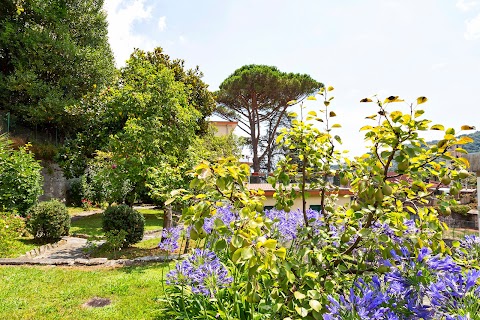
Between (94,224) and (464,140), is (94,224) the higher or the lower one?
the lower one

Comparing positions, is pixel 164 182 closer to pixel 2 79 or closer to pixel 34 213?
pixel 34 213

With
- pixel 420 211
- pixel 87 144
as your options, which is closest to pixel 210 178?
pixel 420 211

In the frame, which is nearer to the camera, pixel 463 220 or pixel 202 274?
pixel 202 274

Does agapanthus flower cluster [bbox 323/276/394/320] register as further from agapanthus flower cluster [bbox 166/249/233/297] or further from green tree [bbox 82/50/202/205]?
green tree [bbox 82/50/202/205]

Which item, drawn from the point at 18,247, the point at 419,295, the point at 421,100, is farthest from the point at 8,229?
the point at 421,100

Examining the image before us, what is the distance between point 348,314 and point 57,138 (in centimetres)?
2309

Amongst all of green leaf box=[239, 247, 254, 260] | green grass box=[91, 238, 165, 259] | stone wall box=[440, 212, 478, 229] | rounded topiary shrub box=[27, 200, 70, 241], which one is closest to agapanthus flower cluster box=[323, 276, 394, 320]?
green leaf box=[239, 247, 254, 260]

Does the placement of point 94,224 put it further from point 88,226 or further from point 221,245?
point 221,245

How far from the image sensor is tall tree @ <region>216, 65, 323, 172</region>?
26.5 m

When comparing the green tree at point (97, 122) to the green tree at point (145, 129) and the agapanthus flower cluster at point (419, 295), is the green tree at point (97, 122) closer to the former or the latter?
the green tree at point (145, 129)

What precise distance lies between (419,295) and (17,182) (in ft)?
39.0

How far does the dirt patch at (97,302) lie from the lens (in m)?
4.61

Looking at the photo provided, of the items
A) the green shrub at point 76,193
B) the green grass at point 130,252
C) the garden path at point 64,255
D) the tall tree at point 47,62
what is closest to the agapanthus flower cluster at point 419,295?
the garden path at point 64,255

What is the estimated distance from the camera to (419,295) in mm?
1450
